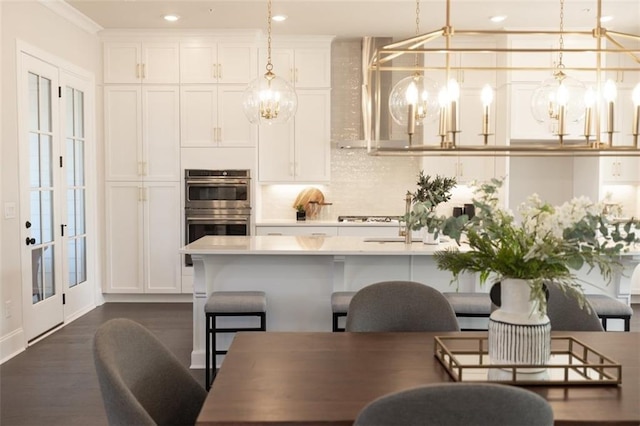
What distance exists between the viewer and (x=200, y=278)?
13.4ft

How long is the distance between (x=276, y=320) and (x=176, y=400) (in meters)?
2.10

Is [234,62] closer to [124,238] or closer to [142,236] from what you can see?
[142,236]

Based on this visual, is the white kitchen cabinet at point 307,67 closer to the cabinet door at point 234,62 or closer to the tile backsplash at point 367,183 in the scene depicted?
the cabinet door at point 234,62

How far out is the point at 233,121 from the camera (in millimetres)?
6406

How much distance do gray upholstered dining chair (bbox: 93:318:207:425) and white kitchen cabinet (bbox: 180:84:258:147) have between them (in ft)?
14.8

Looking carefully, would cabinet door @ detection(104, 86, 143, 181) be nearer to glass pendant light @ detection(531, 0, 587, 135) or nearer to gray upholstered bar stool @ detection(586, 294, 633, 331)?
glass pendant light @ detection(531, 0, 587, 135)

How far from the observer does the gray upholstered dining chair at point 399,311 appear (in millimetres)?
2562

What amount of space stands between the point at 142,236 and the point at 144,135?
3.59ft

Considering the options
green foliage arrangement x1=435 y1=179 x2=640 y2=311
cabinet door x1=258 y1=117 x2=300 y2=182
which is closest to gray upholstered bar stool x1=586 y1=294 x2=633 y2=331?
green foliage arrangement x1=435 y1=179 x2=640 y2=311

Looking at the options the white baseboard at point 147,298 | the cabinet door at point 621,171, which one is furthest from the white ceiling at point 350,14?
the white baseboard at point 147,298

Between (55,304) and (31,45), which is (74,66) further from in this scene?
(55,304)

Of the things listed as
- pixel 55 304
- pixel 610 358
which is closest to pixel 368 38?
pixel 55 304

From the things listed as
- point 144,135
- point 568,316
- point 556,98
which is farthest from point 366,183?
point 568,316

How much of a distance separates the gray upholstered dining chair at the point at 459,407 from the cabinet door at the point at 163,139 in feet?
17.6
